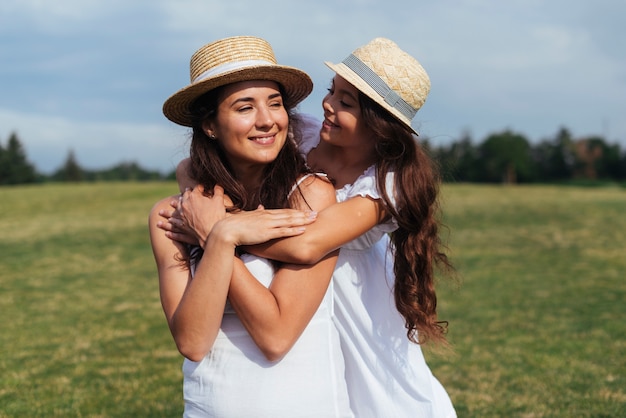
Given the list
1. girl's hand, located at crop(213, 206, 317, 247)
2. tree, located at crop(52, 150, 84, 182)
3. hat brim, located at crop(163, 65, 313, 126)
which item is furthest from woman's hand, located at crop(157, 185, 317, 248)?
tree, located at crop(52, 150, 84, 182)

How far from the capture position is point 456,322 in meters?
10.9

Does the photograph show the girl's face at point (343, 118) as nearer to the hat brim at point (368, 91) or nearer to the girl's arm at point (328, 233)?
the hat brim at point (368, 91)

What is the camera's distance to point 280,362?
2543mm

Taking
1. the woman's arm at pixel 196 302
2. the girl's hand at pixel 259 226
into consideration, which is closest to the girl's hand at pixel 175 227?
the woman's arm at pixel 196 302

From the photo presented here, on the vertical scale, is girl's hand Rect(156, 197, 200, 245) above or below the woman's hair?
below

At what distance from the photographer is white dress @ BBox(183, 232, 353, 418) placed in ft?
8.21

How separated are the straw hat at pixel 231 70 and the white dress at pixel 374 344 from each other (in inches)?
22.4

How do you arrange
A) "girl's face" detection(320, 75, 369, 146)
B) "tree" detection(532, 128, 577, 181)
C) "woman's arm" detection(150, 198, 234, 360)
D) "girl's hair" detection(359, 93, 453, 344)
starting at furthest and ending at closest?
"tree" detection(532, 128, 577, 181) < "girl's face" detection(320, 75, 369, 146) < "girl's hair" detection(359, 93, 453, 344) < "woman's arm" detection(150, 198, 234, 360)

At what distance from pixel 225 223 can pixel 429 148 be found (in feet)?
4.07

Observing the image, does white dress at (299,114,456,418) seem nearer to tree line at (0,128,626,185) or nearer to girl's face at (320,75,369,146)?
girl's face at (320,75,369,146)

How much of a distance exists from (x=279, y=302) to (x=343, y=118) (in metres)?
1.00

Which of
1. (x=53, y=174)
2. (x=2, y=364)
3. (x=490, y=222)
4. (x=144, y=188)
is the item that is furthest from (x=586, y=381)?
(x=53, y=174)

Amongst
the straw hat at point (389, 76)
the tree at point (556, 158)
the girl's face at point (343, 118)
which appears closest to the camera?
the straw hat at point (389, 76)

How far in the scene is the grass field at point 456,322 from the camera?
6801 millimetres
